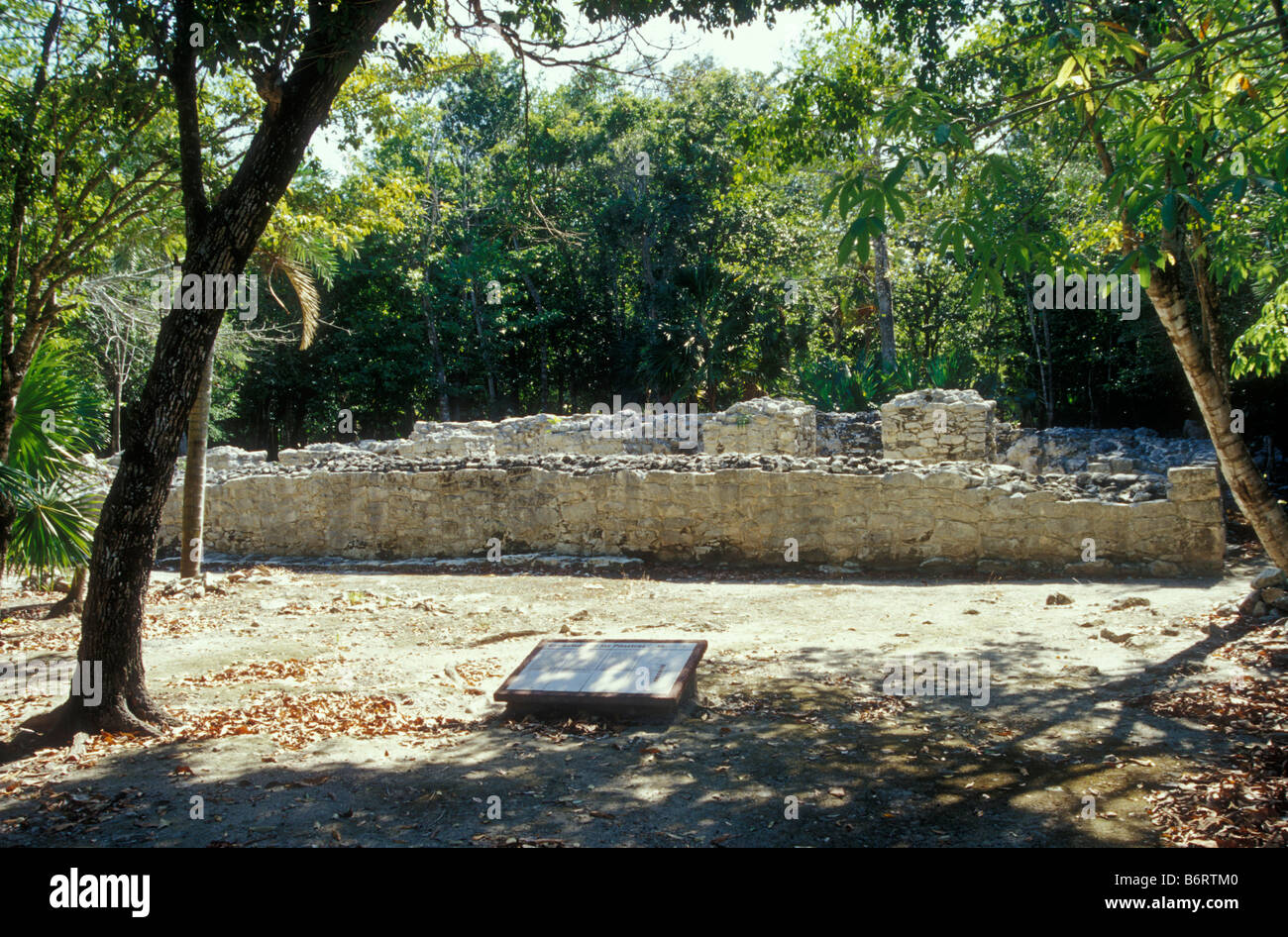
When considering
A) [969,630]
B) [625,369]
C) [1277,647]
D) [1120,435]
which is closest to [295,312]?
[625,369]

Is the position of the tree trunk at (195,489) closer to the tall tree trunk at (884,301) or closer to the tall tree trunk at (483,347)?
→ the tall tree trunk at (884,301)

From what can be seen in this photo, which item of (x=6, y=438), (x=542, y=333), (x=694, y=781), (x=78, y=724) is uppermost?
(x=542, y=333)

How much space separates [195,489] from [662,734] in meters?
6.54

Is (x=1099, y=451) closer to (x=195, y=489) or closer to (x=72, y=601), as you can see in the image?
(x=195, y=489)

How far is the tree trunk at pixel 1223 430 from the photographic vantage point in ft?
18.0

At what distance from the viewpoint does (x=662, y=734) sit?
15.7ft

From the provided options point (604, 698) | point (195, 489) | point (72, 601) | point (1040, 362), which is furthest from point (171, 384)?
point (1040, 362)

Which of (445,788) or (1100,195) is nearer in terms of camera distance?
(445,788)

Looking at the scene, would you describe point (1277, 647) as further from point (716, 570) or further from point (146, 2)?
point (146, 2)

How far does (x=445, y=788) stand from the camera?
405 centimetres

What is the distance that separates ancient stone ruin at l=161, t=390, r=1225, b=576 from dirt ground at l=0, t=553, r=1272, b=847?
0.70 m

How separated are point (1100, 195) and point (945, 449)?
9637mm

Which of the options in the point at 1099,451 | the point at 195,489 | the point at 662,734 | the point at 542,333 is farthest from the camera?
the point at 542,333

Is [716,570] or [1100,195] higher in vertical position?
[1100,195]
